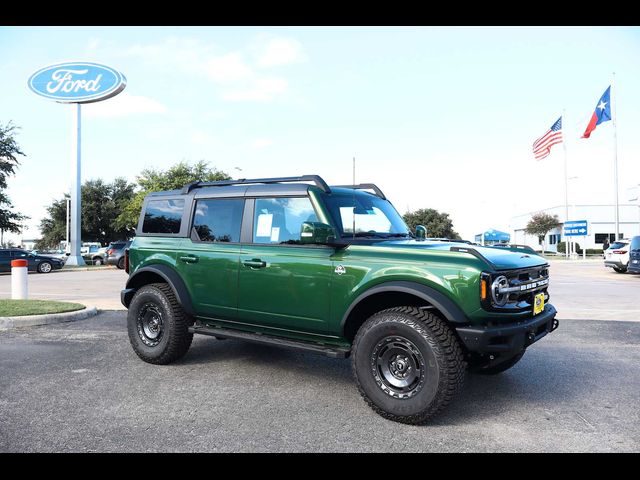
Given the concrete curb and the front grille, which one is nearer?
the front grille

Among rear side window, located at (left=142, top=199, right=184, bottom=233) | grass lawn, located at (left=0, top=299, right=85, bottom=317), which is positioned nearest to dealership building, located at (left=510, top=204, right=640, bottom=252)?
grass lawn, located at (left=0, top=299, right=85, bottom=317)

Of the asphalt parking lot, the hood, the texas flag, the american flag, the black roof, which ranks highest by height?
the texas flag

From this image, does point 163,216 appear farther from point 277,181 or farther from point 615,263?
point 615,263

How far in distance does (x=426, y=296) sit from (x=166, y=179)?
3974 cm

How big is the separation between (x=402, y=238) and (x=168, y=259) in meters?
2.60

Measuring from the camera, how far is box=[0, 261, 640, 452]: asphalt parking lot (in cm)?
330

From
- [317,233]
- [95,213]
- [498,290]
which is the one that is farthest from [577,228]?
[95,213]

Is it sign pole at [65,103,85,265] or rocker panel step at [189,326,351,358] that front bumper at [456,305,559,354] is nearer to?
rocker panel step at [189,326,351,358]

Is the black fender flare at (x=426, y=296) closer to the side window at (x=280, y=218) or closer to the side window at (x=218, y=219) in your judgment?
the side window at (x=280, y=218)

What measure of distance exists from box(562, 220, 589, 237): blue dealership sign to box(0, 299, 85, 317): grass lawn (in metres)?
41.1

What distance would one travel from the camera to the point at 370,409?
401 centimetres

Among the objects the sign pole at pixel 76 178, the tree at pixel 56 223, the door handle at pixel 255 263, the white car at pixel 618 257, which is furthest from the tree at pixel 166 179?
the door handle at pixel 255 263
